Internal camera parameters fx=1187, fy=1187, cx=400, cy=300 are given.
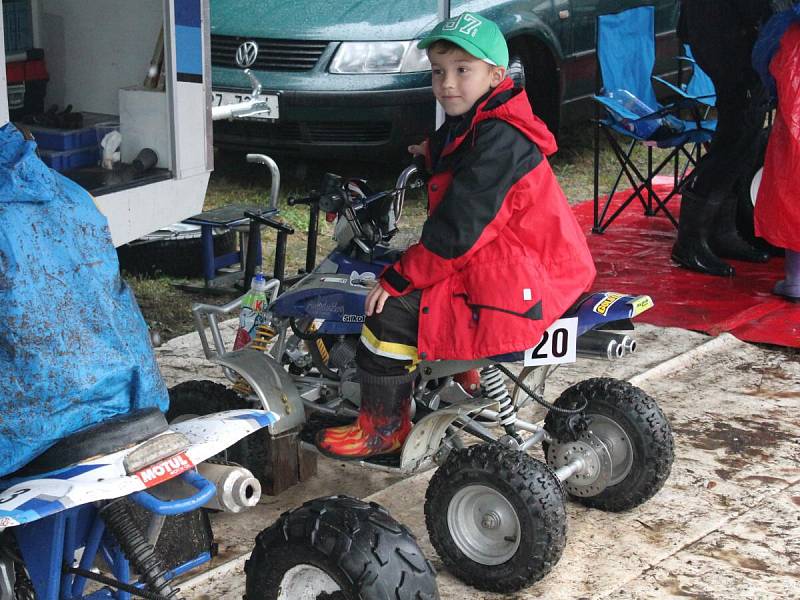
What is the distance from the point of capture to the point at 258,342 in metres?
4.17

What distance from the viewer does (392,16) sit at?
8.25m

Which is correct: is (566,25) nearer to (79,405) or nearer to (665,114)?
(665,114)

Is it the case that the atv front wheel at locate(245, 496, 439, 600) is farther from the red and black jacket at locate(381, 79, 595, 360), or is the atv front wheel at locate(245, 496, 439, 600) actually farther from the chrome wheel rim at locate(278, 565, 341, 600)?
the red and black jacket at locate(381, 79, 595, 360)

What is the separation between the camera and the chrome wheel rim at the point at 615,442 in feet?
13.1

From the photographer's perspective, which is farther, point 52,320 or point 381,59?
point 381,59

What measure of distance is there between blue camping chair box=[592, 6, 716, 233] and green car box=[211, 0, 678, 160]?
71cm

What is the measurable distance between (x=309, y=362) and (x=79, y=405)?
5.36 ft

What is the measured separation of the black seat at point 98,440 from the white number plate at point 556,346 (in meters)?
1.24

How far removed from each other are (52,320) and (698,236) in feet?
16.8

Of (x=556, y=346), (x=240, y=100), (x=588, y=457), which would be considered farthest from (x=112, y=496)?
(x=240, y=100)

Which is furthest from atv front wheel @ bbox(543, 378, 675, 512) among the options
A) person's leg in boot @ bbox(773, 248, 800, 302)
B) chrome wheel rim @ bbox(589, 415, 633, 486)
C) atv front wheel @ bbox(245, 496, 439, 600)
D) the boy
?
person's leg in boot @ bbox(773, 248, 800, 302)

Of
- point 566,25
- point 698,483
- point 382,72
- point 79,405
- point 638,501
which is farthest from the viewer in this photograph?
point 566,25

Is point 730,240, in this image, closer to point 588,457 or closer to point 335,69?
point 335,69

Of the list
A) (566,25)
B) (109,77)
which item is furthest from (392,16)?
(109,77)
